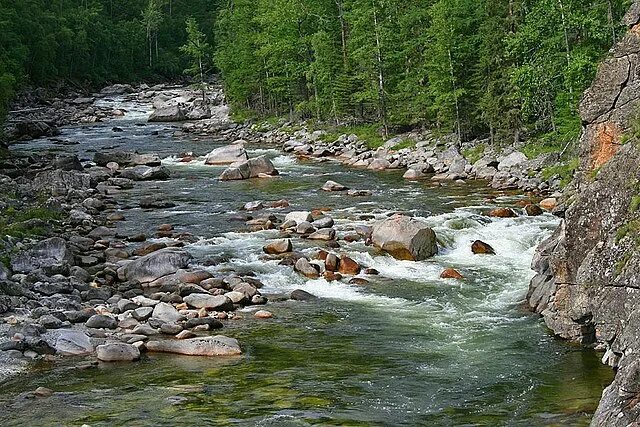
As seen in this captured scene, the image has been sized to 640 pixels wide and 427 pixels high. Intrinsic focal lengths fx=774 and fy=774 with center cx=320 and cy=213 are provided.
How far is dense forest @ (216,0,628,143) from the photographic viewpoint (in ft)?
127

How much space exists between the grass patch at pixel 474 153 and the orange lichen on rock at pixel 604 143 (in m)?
25.1

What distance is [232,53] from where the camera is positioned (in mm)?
78312

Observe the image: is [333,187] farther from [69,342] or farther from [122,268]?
[69,342]

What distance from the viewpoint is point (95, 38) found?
383 ft

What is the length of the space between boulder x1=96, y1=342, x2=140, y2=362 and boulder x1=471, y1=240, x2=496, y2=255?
1326cm

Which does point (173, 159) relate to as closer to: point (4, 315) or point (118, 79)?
point (4, 315)

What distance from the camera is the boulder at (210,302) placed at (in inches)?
842

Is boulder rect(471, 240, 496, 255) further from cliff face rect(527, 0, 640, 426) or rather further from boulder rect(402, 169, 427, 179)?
boulder rect(402, 169, 427, 179)

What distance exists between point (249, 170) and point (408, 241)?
20.2 meters

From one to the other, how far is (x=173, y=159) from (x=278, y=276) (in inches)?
1155

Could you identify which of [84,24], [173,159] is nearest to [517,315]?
[173,159]

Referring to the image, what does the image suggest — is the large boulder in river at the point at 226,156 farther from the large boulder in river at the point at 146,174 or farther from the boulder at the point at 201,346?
the boulder at the point at 201,346

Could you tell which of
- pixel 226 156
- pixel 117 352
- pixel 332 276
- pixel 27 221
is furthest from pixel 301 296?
pixel 226 156

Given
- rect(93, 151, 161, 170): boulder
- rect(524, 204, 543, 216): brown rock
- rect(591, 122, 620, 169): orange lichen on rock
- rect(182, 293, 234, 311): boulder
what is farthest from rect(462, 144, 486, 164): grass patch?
rect(182, 293, 234, 311): boulder
